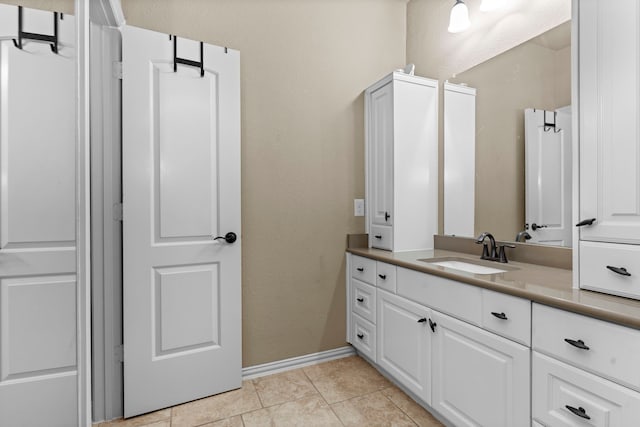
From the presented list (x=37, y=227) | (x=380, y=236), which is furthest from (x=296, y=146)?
(x=37, y=227)

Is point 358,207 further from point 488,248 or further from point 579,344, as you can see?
point 579,344

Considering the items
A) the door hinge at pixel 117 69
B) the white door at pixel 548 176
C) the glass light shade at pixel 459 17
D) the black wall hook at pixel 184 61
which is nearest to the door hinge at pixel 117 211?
the door hinge at pixel 117 69

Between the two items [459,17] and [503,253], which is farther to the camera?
[459,17]

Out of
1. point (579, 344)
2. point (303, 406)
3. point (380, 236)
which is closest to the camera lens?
point (579, 344)

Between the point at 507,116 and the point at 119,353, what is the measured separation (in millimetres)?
2529

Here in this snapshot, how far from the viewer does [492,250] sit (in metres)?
1.89

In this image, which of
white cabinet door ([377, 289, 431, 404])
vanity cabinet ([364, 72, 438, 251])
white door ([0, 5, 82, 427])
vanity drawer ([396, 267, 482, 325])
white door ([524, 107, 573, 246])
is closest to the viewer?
white door ([0, 5, 82, 427])

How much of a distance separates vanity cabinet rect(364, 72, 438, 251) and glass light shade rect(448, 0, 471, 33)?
36 centimetres

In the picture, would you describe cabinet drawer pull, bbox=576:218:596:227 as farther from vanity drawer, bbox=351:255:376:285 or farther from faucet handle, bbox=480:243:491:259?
vanity drawer, bbox=351:255:376:285

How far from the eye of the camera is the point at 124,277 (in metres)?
1.76

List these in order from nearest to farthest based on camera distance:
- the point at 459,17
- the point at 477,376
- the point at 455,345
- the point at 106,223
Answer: the point at 477,376 < the point at 455,345 < the point at 106,223 < the point at 459,17

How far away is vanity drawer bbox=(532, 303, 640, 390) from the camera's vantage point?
3.02 feet

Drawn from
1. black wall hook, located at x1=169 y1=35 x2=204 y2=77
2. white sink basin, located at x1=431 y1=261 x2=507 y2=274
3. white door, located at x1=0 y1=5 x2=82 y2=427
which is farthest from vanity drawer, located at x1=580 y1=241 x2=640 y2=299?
black wall hook, located at x1=169 y1=35 x2=204 y2=77

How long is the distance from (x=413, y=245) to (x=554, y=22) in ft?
4.79
